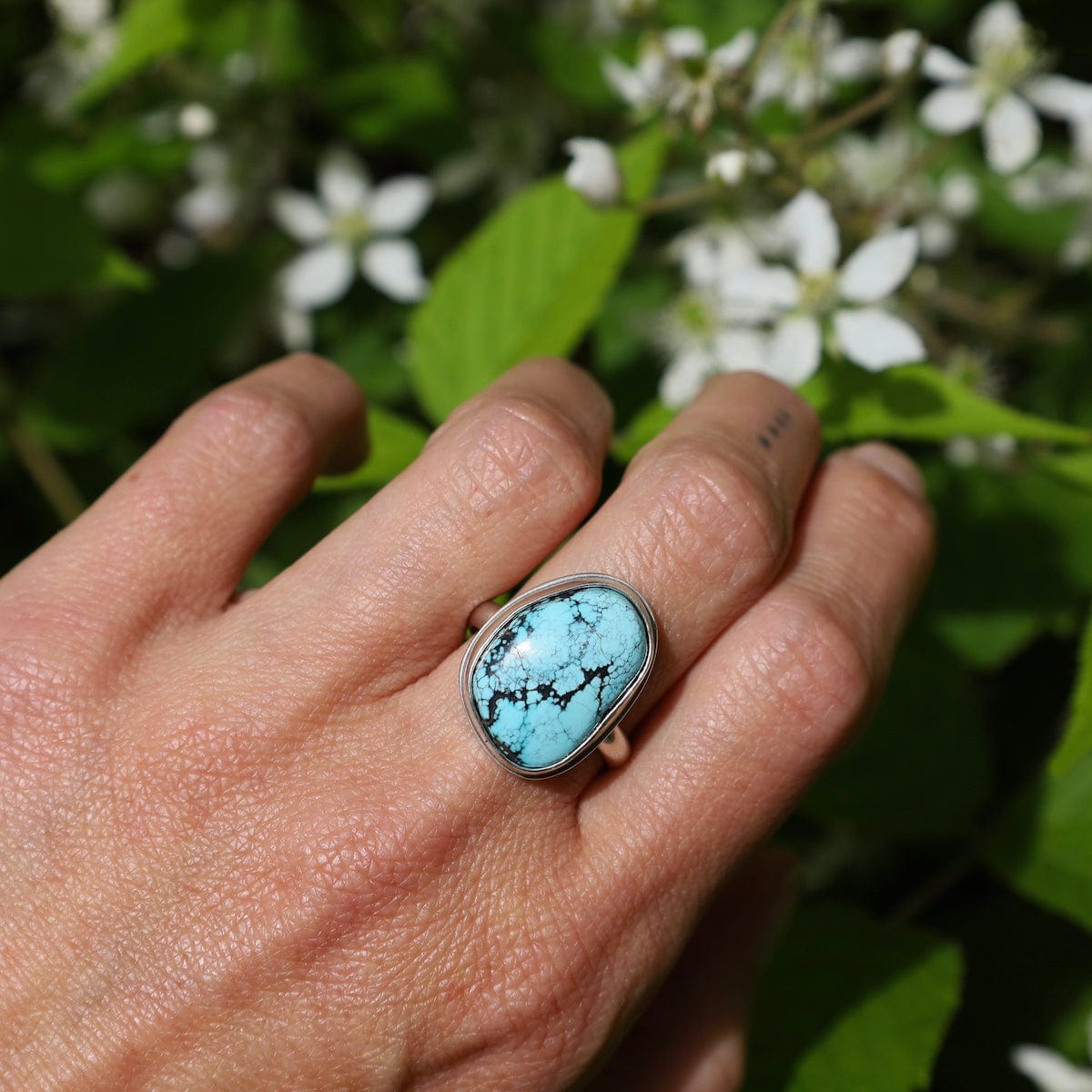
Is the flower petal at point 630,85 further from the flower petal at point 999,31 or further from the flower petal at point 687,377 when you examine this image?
the flower petal at point 999,31

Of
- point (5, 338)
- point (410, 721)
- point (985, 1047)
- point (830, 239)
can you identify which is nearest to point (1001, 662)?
point (985, 1047)

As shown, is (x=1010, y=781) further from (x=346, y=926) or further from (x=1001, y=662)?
(x=346, y=926)

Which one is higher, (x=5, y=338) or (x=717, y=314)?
(x=5, y=338)

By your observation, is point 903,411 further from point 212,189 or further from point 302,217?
point 212,189

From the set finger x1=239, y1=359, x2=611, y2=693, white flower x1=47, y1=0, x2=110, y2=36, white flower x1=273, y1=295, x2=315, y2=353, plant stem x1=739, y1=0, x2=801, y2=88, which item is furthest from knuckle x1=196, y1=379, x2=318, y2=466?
white flower x1=47, y1=0, x2=110, y2=36

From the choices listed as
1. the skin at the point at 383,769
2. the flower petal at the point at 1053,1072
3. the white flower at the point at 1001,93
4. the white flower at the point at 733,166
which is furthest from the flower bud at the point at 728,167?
the flower petal at the point at 1053,1072
